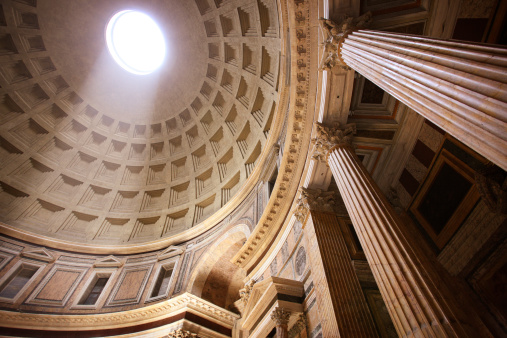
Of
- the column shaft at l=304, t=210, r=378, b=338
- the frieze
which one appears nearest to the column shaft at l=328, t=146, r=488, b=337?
the column shaft at l=304, t=210, r=378, b=338

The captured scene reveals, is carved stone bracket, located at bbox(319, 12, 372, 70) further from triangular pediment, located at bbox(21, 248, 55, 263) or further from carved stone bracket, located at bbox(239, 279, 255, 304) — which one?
triangular pediment, located at bbox(21, 248, 55, 263)

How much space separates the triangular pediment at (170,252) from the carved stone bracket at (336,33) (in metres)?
12.3

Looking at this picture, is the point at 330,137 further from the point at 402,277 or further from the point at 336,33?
the point at 402,277


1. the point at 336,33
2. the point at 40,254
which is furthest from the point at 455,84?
the point at 40,254

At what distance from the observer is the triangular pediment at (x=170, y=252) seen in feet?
45.3

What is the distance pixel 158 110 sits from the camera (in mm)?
19703

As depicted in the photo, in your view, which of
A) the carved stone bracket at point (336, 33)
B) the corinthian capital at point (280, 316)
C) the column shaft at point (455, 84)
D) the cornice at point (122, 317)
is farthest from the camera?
the cornice at point (122, 317)

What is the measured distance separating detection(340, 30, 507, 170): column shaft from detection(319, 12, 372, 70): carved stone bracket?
1681 millimetres

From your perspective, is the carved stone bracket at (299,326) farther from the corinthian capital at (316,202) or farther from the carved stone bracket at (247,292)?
the carved stone bracket at (247,292)

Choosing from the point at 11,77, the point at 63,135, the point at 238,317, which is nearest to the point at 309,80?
the point at 238,317

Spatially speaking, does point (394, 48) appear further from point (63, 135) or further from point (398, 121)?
point (63, 135)

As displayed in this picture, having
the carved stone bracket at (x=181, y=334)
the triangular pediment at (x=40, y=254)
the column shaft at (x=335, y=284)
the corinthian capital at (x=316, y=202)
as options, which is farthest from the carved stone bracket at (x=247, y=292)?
the triangular pediment at (x=40, y=254)

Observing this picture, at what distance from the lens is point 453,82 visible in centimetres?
242

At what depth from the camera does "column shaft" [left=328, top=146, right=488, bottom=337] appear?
260 centimetres
